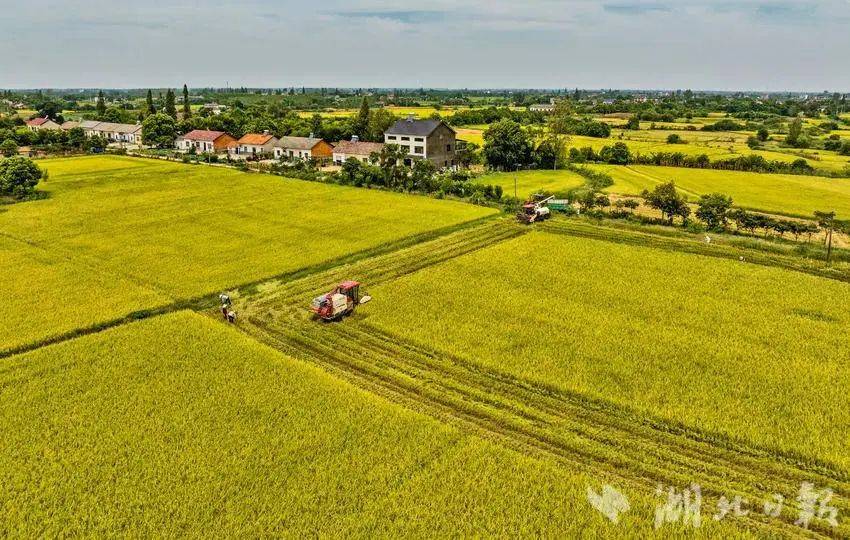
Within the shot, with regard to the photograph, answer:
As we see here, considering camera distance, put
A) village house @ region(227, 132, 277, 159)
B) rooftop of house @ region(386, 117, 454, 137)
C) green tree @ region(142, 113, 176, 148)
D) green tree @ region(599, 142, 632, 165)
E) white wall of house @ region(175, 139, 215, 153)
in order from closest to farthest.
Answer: rooftop of house @ region(386, 117, 454, 137), green tree @ region(599, 142, 632, 165), village house @ region(227, 132, 277, 159), white wall of house @ region(175, 139, 215, 153), green tree @ region(142, 113, 176, 148)

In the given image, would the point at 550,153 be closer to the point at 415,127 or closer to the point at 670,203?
the point at 415,127

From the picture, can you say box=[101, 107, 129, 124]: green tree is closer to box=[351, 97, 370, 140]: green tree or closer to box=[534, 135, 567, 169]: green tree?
box=[351, 97, 370, 140]: green tree

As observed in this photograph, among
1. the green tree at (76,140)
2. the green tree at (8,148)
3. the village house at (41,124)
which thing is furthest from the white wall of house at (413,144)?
the village house at (41,124)

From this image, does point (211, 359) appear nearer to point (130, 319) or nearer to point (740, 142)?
point (130, 319)

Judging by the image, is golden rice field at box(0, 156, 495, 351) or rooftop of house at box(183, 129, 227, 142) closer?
golden rice field at box(0, 156, 495, 351)

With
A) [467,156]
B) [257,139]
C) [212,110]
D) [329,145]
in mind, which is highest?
[212,110]

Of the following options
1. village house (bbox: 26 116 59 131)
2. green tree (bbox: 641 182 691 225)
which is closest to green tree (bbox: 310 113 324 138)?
village house (bbox: 26 116 59 131)

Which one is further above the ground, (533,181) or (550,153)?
(550,153)

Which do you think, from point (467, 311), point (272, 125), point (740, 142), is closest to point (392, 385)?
point (467, 311)

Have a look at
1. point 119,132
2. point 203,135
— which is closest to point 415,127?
point 203,135
